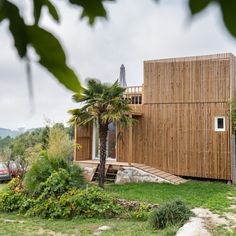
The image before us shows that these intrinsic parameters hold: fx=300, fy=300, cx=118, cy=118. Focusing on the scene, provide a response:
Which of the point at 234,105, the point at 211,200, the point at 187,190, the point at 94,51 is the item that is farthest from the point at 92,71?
the point at 234,105

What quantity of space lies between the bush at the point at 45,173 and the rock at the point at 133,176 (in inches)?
104

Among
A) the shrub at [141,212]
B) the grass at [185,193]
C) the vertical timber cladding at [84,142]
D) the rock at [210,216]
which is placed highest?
the vertical timber cladding at [84,142]

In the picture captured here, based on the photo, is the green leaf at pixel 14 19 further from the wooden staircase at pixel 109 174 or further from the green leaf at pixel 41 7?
the wooden staircase at pixel 109 174

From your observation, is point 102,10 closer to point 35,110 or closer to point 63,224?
point 35,110

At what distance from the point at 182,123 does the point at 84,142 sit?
4123 mm

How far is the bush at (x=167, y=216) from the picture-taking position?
576cm

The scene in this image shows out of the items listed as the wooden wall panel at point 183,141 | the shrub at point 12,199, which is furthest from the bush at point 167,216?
the wooden wall panel at point 183,141

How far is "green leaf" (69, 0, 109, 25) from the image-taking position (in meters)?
0.45

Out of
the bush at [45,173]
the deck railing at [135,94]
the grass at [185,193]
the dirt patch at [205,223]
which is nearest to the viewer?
the dirt patch at [205,223]

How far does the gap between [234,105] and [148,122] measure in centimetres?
339

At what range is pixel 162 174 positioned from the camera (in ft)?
36.3

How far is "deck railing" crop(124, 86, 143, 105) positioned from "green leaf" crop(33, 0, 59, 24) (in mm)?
12003

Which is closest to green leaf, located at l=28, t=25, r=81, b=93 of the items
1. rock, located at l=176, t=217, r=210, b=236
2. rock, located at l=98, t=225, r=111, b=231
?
rock, located at l=176, t=217, r=210, b=236

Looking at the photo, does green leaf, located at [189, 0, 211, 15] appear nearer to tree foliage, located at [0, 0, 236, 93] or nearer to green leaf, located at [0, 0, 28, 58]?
tree foliage, located at [0, 0, 236, 93]
